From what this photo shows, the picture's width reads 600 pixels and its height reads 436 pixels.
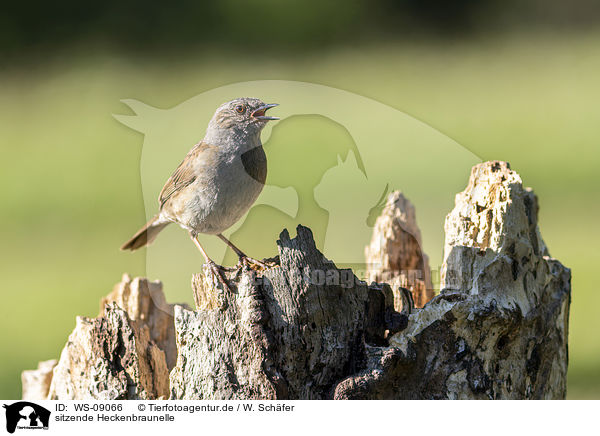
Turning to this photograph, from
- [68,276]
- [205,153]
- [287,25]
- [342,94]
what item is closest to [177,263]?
[205,153]

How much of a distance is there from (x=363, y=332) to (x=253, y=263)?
28.0 inches

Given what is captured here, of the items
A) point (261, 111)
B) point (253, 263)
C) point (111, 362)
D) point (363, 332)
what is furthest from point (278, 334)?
point (261, 111)

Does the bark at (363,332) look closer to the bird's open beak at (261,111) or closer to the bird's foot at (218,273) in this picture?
the bird's foot at (218,273)

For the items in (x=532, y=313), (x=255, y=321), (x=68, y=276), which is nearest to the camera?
(x=255, y=321)

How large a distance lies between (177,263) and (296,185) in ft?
2.92

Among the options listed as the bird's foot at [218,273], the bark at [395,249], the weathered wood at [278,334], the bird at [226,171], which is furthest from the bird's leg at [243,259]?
the bark at [395,249]

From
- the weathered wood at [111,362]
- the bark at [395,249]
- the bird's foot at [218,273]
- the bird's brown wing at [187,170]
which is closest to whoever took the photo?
the bird's foot at [218,273]

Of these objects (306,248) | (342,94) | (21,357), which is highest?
(342,94)

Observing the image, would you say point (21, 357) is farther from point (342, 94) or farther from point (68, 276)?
point (342, 94)

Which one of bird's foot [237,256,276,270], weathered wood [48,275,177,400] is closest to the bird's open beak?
bird's foot [237,256,276,270]

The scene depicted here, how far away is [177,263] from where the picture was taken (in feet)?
11.4

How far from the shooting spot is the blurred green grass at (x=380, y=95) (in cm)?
504
